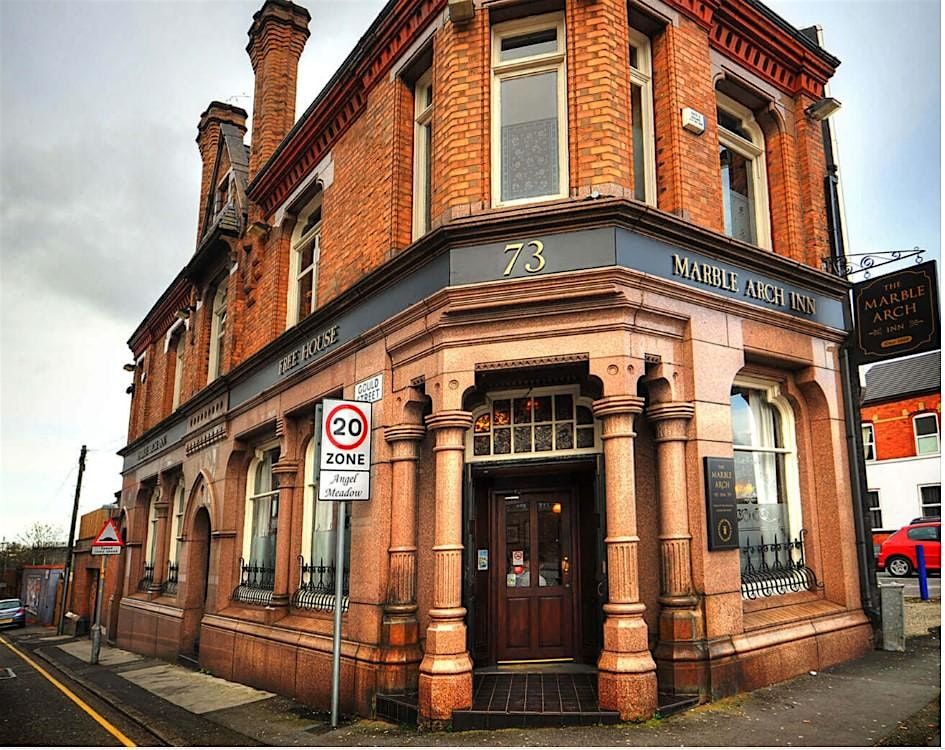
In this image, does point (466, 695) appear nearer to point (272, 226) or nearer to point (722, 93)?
point (722, 93)

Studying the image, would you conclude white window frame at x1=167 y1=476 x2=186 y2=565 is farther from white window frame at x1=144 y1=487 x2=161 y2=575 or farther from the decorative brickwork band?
the decorative brickwork band

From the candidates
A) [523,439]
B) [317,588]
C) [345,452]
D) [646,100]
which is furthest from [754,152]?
[317,588]

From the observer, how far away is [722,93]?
10.7 metres

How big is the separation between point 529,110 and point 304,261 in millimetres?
6321

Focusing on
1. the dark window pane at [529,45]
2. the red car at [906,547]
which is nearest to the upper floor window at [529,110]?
the dark window pane at [529,45]

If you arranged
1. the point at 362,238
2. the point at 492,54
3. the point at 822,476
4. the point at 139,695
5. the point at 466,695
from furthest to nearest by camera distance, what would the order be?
the point at 139,695
the point at 362,238
the point at 822,476
the point at 492,54
the point at 466,695

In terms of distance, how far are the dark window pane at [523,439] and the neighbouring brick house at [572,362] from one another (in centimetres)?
4

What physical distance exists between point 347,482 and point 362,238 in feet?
13.8

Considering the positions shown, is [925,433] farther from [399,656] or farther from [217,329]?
[399,656]

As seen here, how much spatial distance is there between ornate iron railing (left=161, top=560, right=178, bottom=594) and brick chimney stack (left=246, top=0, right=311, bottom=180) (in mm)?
9903

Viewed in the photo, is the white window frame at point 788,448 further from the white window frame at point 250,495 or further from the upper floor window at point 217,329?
the upper floor window at point 217,329

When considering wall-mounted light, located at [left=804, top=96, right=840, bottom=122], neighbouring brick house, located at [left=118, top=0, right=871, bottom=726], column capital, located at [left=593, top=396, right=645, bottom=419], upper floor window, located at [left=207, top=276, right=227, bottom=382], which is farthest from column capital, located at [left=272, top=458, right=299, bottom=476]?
wall-mounted light, located at [left=804, top=96, right=840, bottom=122]

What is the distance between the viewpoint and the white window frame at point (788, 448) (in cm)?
986

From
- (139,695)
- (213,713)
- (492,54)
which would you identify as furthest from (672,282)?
(139,695)
